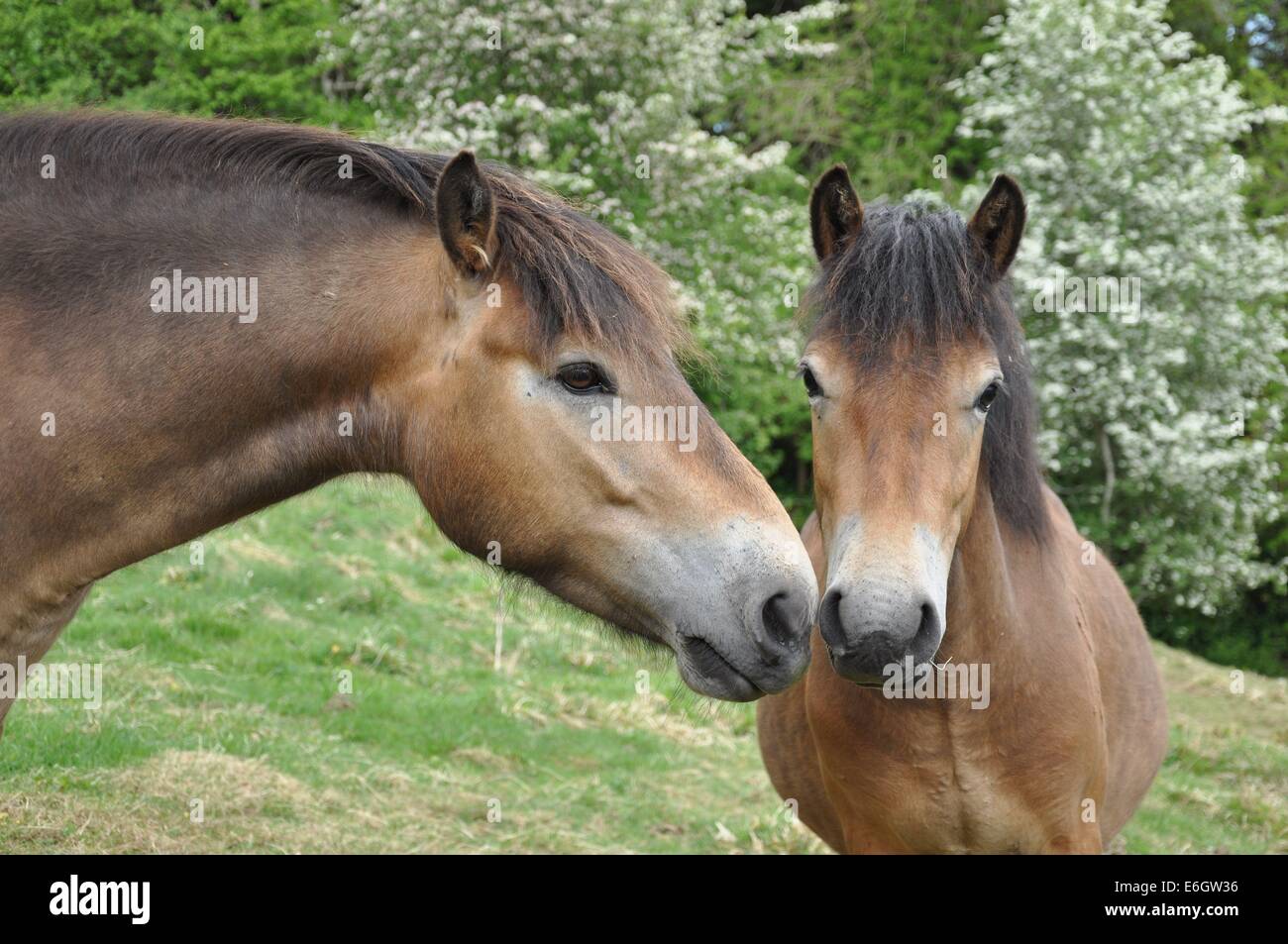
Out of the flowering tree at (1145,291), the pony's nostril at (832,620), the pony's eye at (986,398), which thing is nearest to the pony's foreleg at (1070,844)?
the pony's nostril at (832,620)

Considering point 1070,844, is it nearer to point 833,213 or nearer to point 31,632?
point 833,213

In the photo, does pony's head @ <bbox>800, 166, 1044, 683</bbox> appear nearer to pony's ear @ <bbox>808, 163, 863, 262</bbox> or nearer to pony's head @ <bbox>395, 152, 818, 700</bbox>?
pony's ear @ <bbox>808, 163, 863, 262</bbox>

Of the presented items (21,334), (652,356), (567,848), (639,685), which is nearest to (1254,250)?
(639,685)

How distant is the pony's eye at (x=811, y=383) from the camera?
12.5ft

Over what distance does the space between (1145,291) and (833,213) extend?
12526 millimetres

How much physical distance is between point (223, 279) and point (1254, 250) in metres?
15.5

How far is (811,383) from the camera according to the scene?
3.86m

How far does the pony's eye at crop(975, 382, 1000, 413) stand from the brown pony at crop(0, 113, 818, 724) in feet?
3.95

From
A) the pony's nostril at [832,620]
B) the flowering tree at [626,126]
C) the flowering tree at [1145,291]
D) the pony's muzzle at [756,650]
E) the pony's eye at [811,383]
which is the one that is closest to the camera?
the pony's muzzle at [756,650]

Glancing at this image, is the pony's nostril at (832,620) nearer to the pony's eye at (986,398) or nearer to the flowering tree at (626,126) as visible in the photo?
the pony's eye at (986,398)

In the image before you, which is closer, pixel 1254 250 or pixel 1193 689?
pixel 1193 689

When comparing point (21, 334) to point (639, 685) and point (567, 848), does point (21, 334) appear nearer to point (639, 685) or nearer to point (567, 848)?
point (567, 848)

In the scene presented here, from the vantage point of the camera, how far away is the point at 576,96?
44.6 feet

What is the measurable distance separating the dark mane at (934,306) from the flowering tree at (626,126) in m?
8.33
